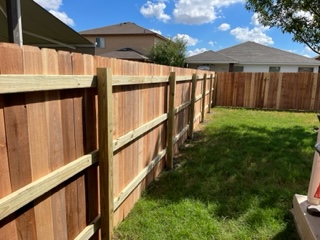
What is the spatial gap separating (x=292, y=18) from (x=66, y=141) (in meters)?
7.60

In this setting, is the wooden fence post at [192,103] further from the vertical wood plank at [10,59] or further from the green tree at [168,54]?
the green tree at [168,54]

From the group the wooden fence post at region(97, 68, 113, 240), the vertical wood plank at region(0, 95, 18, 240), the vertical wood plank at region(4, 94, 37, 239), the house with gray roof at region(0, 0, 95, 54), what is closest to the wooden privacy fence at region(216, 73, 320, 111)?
the house with gray roof at region(0, 0, 95, 54)

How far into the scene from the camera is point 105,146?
2039 millimetres

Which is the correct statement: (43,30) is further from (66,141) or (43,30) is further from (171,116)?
(66,141)

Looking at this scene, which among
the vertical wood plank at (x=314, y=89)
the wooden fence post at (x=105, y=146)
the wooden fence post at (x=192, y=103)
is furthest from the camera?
the vertical wood plank at (x=314, y=89)

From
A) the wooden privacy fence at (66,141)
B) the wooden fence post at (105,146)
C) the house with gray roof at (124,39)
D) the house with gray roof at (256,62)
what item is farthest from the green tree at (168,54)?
the wooden fence post at (105,146)

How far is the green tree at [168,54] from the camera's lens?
21.7 metres

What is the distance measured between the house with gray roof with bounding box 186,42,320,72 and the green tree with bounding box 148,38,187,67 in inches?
45.6

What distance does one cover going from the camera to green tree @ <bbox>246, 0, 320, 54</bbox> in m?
6.73

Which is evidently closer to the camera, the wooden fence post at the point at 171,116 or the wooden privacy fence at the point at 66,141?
the wooden privacy fence at the point at 66,141

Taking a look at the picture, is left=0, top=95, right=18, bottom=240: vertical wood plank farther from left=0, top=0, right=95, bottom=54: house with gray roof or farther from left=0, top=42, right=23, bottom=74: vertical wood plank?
left=0, top=0, right=95, bottom=54: house with gray roof

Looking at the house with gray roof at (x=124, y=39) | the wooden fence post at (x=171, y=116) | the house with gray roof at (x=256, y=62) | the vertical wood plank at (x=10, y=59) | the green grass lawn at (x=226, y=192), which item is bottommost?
the green grass lawn at (x=226, y=192)

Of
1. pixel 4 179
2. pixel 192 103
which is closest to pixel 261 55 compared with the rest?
pixel 192 103

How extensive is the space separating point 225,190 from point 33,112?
2.80 metres
